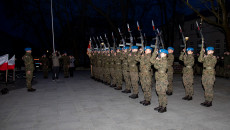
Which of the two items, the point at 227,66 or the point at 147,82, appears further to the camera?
the point at 227,66

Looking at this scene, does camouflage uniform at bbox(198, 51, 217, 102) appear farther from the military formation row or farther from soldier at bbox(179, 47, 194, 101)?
soldier at bbox(179, 47, 194, 101)

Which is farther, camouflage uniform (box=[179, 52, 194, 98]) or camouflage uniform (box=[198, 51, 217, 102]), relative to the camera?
camouflage uniform (box=[179, 52, 194, 98])

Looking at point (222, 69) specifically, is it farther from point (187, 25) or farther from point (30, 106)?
point (187, 25)

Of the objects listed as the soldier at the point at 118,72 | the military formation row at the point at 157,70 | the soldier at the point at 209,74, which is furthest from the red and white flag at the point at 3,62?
the soldier at the point at 209,74

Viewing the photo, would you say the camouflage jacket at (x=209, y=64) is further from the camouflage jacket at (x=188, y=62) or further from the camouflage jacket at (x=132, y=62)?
the camouflage jacket at (x=132, y=62)

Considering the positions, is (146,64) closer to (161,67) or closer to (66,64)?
(161,67)

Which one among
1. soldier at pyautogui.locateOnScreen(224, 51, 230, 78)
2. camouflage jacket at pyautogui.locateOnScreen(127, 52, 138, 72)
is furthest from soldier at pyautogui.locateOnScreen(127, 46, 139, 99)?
soldier at pyautogui.locateOnScreen(224, 51, 230, 78)

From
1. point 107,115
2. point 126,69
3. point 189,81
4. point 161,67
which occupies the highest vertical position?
point 161,67

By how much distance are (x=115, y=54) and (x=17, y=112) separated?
580 centimetres

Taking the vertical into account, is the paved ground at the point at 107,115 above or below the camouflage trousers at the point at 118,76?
below

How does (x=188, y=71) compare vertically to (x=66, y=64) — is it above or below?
below

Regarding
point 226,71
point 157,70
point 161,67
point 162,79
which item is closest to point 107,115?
point 162,79

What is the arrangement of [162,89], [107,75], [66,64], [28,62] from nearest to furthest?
[162,89] → [28,62] → [107,75] → [66,64]

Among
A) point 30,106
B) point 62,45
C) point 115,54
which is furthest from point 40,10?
point 30,106
